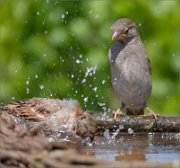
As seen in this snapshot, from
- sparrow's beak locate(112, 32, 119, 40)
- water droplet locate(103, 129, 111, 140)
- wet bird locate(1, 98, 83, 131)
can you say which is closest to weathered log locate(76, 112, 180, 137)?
water droplet locate(103, 129, 111, 140)

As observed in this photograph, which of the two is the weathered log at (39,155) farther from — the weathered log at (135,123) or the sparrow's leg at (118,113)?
the sparrow's leg at (118,113)

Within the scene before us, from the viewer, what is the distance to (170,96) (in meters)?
6.51

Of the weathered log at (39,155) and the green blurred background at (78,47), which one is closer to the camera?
the weathered log at (39,155)

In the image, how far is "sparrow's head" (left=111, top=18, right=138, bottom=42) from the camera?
6160 mm

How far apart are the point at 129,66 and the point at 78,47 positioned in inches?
20.4

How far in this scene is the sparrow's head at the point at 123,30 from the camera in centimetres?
616

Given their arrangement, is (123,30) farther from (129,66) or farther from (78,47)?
(78,47)

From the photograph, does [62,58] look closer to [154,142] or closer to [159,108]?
[159,108]

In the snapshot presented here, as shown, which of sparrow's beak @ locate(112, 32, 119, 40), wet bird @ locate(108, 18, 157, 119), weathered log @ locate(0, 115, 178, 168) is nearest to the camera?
weathered log @ locate(0, 115, 178, 168)

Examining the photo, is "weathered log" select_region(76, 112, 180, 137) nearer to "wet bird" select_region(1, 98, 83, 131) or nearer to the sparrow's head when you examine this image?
"wet bird" select_region(1, 98, 83, 131)

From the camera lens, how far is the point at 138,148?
4309mm

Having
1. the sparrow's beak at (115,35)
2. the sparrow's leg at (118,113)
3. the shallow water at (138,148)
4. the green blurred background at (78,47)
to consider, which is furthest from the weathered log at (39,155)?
the green blurred background at (78,47)

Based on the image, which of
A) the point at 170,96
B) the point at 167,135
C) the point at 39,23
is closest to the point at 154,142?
the point at 167,135

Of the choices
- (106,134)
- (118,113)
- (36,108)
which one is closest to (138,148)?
(106,134)
